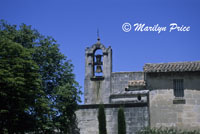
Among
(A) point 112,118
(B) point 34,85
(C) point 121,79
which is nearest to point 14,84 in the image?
(B) point 34,85

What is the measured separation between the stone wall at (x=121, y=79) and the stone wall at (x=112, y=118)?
13.5 m

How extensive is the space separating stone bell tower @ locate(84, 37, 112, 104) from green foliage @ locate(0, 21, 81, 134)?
1031cm

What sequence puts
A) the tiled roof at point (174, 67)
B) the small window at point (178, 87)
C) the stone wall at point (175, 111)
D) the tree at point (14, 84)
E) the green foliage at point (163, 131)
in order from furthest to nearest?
the tiled roof at point (174, 67) < the small window at point (178, 87) < the stone wall at point (175, 111) < the green foliage at point (163, 131) < the tree at point (14, 84)

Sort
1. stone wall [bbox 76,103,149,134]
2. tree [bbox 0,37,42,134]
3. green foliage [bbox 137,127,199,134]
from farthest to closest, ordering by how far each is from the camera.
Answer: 1. stone wall [bbox 76,103,149,134]
2. green foliage [bbox 137,127,199,134]
3. tree [bbox 0,37,42,134]

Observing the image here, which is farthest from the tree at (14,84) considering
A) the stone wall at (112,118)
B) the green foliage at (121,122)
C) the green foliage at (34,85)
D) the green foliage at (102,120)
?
the green foliage at (121,122)

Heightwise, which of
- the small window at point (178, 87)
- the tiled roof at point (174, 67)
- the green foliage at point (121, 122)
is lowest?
the green foliage at point (121, 122)

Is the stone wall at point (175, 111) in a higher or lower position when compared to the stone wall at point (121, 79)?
lower

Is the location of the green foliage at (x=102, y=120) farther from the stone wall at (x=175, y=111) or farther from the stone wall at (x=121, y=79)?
the stone wall at (x=121, y=79)

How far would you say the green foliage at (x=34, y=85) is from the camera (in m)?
21.5

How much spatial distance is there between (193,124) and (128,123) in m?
4.37

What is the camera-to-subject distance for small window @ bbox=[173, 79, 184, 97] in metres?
23.8

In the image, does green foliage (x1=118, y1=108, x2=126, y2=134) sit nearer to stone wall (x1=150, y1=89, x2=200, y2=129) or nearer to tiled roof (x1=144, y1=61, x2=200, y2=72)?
stone wall (x1=150, y1=89, x2=200, y2=129)

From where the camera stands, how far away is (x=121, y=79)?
37.9 meters

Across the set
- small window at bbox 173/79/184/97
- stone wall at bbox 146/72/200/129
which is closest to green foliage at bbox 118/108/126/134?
stone wall at bbox 146/72/200/129
